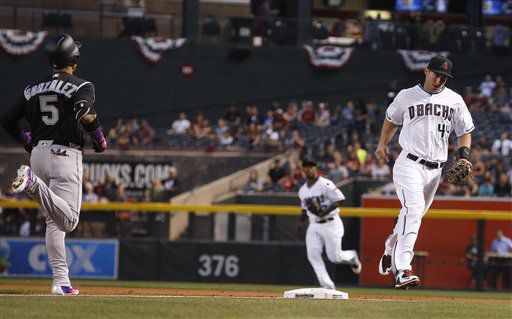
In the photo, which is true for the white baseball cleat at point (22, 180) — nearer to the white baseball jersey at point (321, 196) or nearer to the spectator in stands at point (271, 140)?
the white baseball jersey at point (321, 196)

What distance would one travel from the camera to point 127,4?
30.7 m

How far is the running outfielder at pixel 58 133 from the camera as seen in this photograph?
9242 millimetres

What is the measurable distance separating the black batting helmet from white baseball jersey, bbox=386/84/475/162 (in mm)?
2969

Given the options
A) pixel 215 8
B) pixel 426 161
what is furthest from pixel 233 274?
pixel 215 8

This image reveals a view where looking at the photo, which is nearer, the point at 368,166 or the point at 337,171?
the point at 337,171

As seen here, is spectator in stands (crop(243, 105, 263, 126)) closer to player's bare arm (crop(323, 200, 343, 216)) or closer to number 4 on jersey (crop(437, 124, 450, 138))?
player's bare arm (crop(323, 200, 343, 216))

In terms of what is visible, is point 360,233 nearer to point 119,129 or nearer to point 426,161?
point 119,129

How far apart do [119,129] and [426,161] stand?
17.8m

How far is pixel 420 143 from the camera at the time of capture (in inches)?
398

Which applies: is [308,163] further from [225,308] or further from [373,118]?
[373,118]

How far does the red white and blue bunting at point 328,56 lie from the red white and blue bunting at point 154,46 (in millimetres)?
3737

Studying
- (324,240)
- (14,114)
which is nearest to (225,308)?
(14,114)

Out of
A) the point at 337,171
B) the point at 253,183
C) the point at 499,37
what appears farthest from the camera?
the point at 499,37

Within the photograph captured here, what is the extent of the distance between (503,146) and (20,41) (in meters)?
12.8
